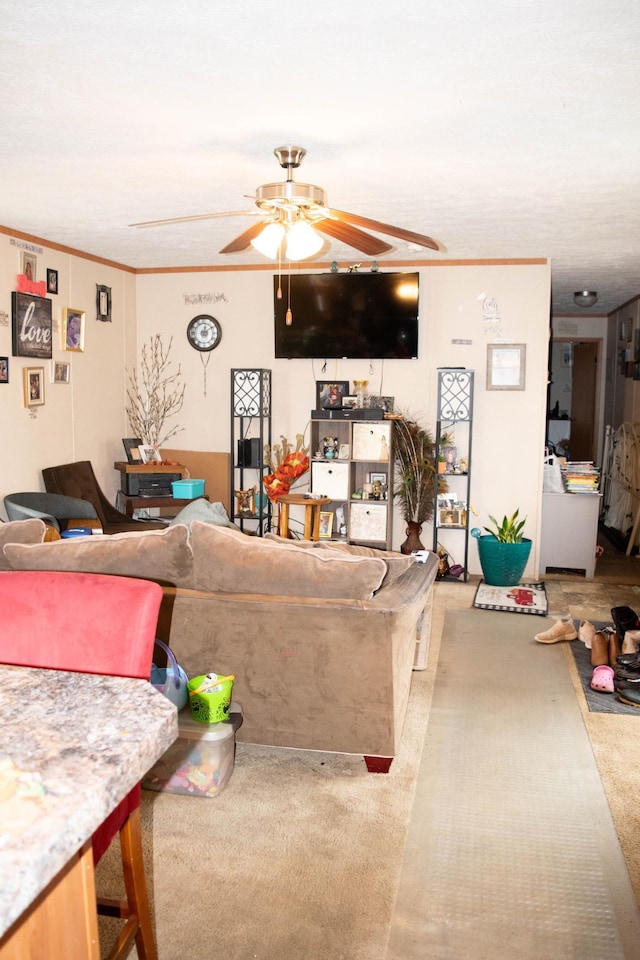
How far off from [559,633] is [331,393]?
2721mm

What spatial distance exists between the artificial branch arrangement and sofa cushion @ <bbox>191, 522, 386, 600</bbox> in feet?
13.0

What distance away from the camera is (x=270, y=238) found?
3398mm

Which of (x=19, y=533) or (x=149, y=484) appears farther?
(x=149, y=484)

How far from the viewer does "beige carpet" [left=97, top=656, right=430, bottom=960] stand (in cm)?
211

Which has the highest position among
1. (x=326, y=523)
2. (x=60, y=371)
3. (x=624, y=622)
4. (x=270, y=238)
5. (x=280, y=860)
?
(x=270, y=238)

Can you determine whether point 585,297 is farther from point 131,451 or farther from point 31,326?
point 31,326

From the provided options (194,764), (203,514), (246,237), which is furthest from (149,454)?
(194,764)

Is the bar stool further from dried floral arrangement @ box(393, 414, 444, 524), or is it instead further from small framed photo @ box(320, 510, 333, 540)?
dried floral arrangement @ box(393, 414, 444, 524)

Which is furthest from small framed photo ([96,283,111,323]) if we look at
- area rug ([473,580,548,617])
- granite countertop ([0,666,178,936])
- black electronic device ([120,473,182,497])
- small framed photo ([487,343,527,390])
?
granite countertop ([0,666,178,936])

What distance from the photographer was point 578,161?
3.32 m

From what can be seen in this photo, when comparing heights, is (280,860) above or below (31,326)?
below

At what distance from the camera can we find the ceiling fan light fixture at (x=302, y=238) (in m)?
3.25

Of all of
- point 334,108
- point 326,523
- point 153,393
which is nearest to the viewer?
point 334,108

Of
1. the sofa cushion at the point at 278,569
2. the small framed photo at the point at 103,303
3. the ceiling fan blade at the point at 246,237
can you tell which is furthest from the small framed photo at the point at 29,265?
the sofa cushion at the point at 278,569
